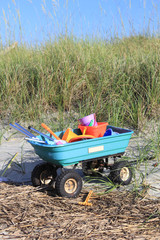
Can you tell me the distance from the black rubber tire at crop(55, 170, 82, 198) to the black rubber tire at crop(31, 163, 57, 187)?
0.30m

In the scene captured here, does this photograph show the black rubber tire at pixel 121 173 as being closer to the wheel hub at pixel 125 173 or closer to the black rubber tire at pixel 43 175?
the wheel hub at pixel 125 173

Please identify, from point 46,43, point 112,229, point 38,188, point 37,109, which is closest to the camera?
point 112,229

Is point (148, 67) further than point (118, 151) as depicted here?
Yes

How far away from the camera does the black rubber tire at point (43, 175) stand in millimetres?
3170

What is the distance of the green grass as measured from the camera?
5273mm

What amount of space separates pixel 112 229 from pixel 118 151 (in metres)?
0.97

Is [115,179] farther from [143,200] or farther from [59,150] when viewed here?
[59,150]

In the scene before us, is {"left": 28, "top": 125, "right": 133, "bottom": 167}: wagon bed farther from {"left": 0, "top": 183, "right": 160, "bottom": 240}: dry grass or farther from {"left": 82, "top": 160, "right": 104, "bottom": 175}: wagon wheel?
{"left": 0, "top": 183, "right": 160, "bottom": 240}: dry grass

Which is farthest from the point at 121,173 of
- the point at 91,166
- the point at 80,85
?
the point at 80,85

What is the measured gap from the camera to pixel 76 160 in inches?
117

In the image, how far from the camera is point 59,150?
283cm

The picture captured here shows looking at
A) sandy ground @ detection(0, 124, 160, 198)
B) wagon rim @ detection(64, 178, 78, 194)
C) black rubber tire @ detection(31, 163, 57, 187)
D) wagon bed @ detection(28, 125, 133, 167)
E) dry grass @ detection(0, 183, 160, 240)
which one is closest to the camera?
dry grass @ detection(0, 183, 160, 240)

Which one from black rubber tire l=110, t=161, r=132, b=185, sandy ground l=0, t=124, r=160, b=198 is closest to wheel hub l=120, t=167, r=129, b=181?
black rubber tire l=110, t=161, r=132, b=185

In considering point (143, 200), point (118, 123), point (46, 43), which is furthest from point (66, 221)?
point (46, 43)
